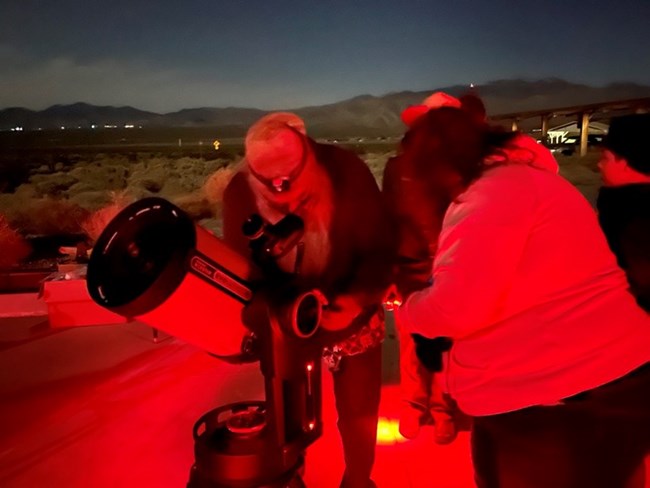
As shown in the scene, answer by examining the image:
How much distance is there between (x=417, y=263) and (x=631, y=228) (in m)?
0.68

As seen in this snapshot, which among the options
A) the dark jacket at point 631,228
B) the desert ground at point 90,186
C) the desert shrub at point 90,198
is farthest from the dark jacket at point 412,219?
the desert shrub at point 90,198

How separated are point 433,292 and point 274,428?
1.56 ft

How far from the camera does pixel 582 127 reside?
6.35m

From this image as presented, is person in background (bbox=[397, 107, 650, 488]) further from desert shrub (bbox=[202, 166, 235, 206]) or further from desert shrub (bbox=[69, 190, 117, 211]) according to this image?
desert shrub (bbox=[69, 190, 117, 211])

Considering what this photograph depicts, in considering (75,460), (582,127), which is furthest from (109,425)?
(582,127)

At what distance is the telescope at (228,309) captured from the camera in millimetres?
1104

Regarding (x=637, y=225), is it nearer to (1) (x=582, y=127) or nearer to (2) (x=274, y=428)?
(2) (x=274, y=428)

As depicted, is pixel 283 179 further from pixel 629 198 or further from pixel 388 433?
pixel 388 433

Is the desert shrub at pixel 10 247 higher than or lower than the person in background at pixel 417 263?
lower

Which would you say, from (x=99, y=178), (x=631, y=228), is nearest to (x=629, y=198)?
(x=631, y=228)

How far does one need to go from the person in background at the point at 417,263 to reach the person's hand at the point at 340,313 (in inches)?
6.8

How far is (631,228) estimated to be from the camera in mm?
1270

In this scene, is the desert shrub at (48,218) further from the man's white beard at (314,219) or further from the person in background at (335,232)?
the man's white beard at (314,219)

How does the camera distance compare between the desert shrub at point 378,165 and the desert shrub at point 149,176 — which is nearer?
the desert shrub at point 378,165
